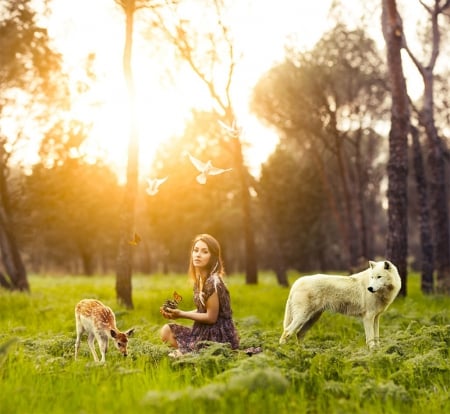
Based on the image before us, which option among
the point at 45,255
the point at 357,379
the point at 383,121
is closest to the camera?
the point at 357,379

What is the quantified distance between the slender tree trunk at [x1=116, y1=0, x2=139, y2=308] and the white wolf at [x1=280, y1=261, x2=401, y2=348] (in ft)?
24.4

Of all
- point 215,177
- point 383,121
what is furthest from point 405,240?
point 215,177

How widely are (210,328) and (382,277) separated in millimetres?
2825

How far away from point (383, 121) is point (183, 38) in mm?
16328

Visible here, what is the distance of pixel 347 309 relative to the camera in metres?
8.95

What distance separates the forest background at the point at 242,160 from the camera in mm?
17000

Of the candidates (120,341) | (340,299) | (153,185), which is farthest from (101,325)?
(153,185)

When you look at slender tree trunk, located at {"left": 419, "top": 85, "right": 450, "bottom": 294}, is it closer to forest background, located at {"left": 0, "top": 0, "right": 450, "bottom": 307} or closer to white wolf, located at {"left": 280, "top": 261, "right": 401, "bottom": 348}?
forest background, located at {"left": 0, "top": 0, "right": 450, "bottom": 307}

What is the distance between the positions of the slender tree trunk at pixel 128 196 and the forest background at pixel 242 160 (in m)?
0.03

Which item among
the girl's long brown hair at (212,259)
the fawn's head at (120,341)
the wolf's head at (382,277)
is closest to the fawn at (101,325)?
the fawn's head at (120,341)

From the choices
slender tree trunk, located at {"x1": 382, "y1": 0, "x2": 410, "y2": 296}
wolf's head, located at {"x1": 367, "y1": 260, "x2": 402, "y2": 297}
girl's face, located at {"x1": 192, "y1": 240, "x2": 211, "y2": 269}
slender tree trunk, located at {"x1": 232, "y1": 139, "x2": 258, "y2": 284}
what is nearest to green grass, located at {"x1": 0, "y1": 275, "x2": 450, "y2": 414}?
wolf's head, located at {"x1": 367, "y1": 260, "x2": 402, "y2": 297}

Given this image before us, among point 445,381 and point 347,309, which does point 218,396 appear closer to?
point 445,381

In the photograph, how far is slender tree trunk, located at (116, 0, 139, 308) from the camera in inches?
605

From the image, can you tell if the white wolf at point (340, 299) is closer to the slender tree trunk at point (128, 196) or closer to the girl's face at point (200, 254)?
the girl's face at point (200, 254)
